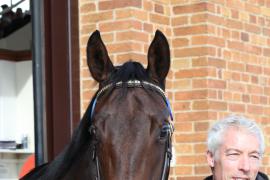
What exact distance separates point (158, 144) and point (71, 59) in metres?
3.00

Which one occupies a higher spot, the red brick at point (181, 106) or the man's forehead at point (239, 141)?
the red brick at point (181, 106)

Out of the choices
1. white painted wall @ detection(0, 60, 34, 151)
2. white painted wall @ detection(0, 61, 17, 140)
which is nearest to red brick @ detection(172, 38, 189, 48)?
white painted wall @ detection(0, 60, 34, 151)

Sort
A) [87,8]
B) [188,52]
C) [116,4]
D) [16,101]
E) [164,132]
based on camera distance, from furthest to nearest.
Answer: [16,101] → [188,52] → [87,8] → [116,4] → [164,132]

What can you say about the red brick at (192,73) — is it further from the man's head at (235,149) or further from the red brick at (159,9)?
the man's head at (235,149)

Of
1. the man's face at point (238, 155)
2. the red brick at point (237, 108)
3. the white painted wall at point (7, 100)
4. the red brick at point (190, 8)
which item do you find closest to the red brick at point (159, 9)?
the red brick at point (190, 8)

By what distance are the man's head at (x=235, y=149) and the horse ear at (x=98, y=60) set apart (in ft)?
2.08

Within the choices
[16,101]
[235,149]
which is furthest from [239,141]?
[16,101]

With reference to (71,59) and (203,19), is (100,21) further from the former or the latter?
(203,19)

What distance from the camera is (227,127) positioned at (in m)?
3.81

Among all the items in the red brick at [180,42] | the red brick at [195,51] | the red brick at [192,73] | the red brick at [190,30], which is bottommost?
the red brick at [192,73]

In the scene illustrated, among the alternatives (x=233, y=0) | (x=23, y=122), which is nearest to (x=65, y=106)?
(x=23, y=122)

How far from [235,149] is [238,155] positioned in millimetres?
34

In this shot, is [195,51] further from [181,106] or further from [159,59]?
[159,59]

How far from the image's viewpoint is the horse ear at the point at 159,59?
3.75 metres
